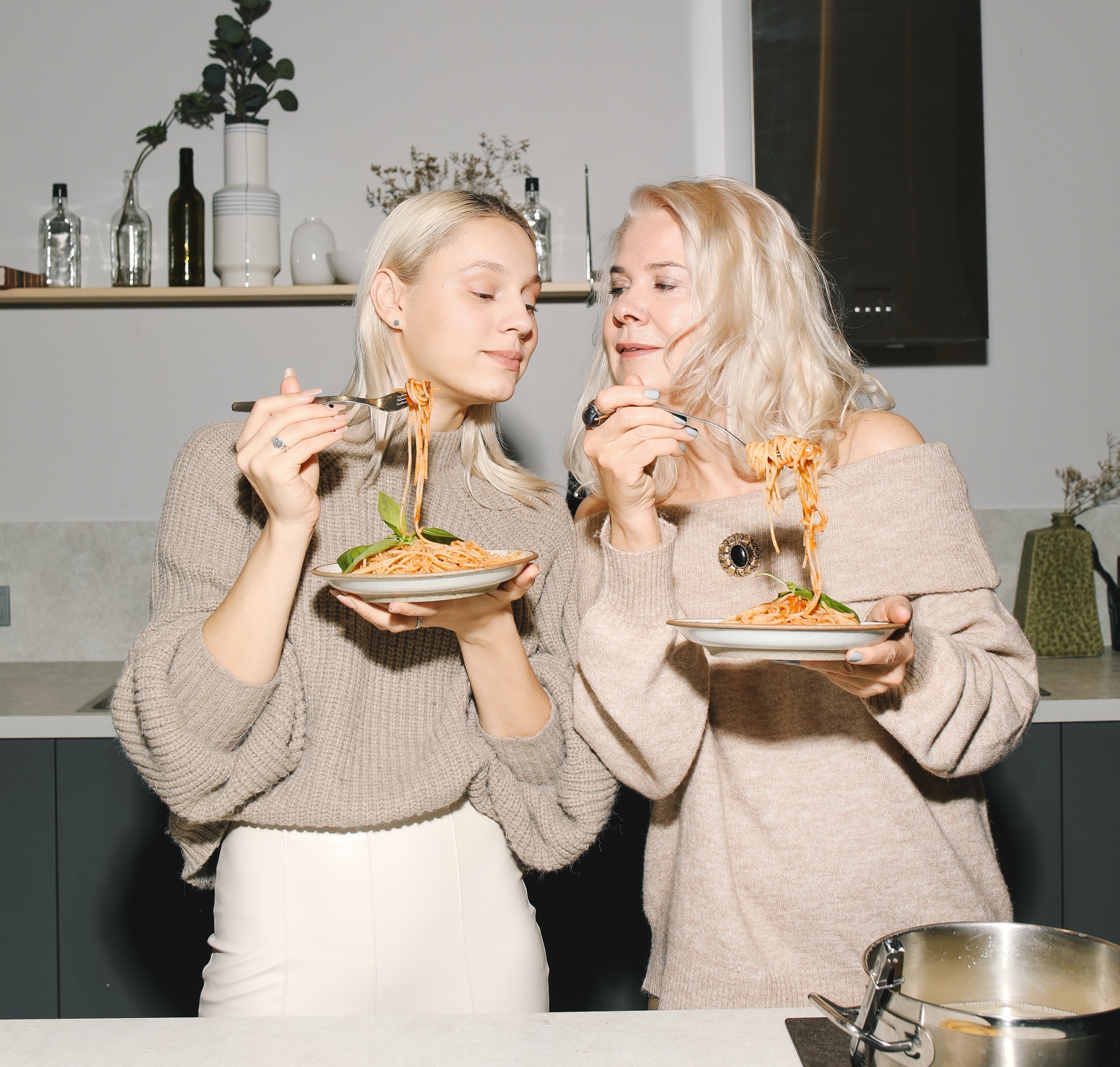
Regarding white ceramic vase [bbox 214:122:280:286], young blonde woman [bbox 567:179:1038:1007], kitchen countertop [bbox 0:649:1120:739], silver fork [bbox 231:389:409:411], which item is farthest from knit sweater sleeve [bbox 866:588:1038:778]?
white ceramic vase [bbox 214:122:280:286]

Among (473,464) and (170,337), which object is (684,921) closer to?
(473,464)

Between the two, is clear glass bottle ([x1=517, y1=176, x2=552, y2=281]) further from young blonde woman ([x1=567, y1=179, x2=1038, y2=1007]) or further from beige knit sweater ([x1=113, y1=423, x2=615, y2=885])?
beige knit sweater ([x1=113, y1=423, x2=615, y2=885])

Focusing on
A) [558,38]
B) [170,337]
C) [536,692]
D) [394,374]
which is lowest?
[536,692]

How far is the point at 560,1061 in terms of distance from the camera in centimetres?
90

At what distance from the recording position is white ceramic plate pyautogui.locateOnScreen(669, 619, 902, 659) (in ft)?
3.42

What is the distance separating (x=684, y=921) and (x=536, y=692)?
14.1 inches

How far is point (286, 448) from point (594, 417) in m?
0.38

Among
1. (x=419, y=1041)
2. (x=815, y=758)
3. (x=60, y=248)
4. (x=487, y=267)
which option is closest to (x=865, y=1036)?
(x=419, y=1041)

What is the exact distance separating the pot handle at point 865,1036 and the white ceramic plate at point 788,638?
1.14 feet

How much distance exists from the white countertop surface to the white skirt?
1.49 ft

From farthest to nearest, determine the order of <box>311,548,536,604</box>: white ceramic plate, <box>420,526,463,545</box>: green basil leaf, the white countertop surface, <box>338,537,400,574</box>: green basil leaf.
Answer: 1. <box>420,526,463,545</box>: green basil leaf
2. <box>338,537,400,574</box>: green basil leaf
3. <box>311,548,536,604</box>: white ceramic plate
4. the white countertop surface

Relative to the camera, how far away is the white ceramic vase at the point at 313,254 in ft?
9.54

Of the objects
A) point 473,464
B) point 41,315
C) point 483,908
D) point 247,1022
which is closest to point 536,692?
point 483,908

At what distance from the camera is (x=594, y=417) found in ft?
4.56
